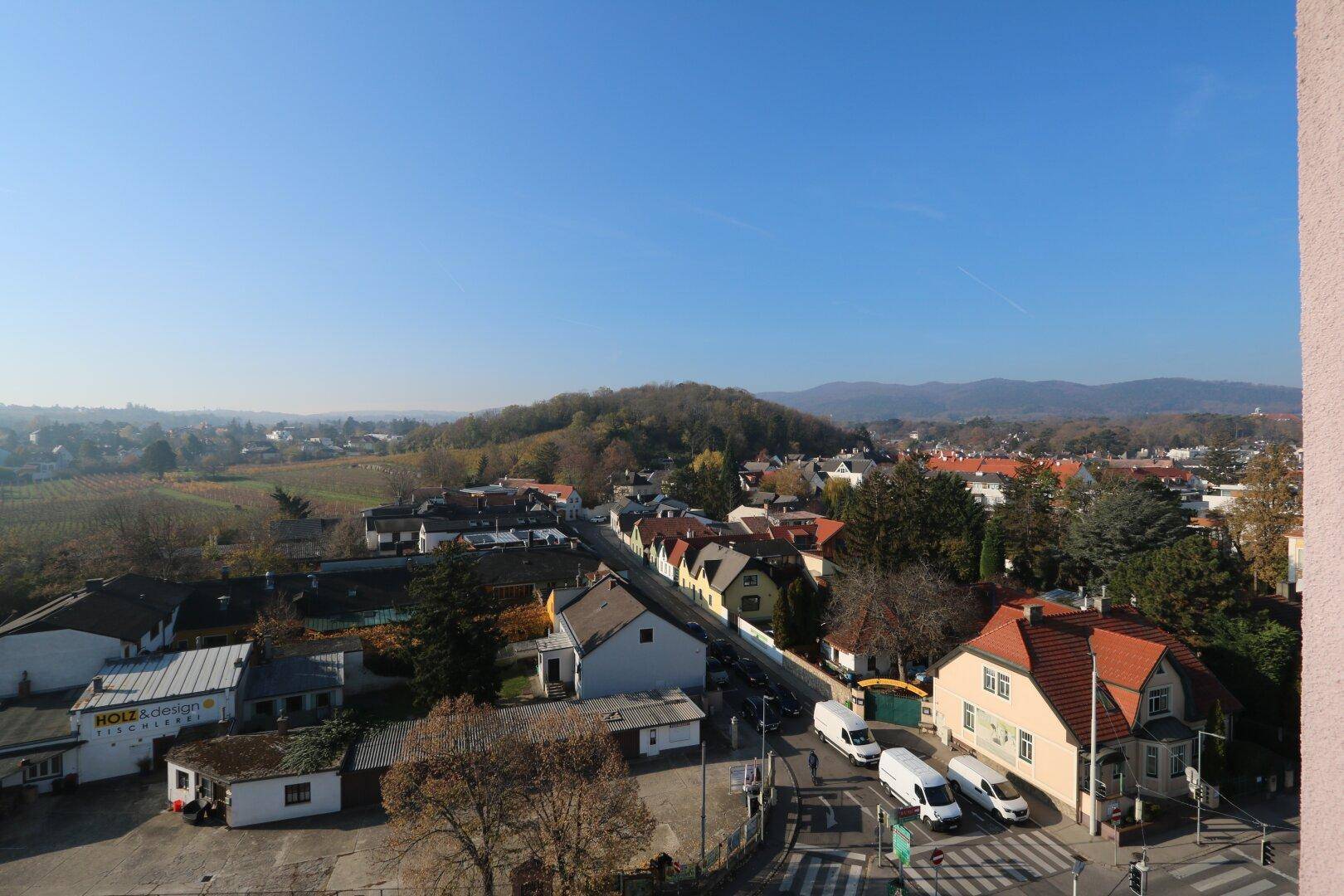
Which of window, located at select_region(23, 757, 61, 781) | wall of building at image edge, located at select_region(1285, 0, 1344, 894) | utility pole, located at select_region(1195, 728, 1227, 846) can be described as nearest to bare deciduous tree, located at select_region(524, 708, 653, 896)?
wall of building at image edge, located at select_region(1285, 0, 1344, 894)

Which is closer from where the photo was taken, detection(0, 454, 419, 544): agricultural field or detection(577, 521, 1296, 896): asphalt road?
detection(577, 521, 1296, 896): asphalt road

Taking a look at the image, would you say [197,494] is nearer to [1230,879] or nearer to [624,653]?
[624,653]

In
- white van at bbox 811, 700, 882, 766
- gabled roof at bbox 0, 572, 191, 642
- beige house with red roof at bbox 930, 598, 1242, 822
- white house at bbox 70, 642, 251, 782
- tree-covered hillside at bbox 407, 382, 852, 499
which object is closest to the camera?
beige house with red roof at bbox 930, 598, 1242, 822

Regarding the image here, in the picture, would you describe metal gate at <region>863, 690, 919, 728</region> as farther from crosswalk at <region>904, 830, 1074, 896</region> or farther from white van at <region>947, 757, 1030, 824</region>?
crosswalk at <region>904, 830, 1074, 896</region>

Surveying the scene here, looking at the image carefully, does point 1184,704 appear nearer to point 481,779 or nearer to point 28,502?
point 481,779

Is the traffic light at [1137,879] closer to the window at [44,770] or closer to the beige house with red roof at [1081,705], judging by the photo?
the beige house with red roof at [1081,705]

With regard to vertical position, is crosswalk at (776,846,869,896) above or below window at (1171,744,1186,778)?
below
